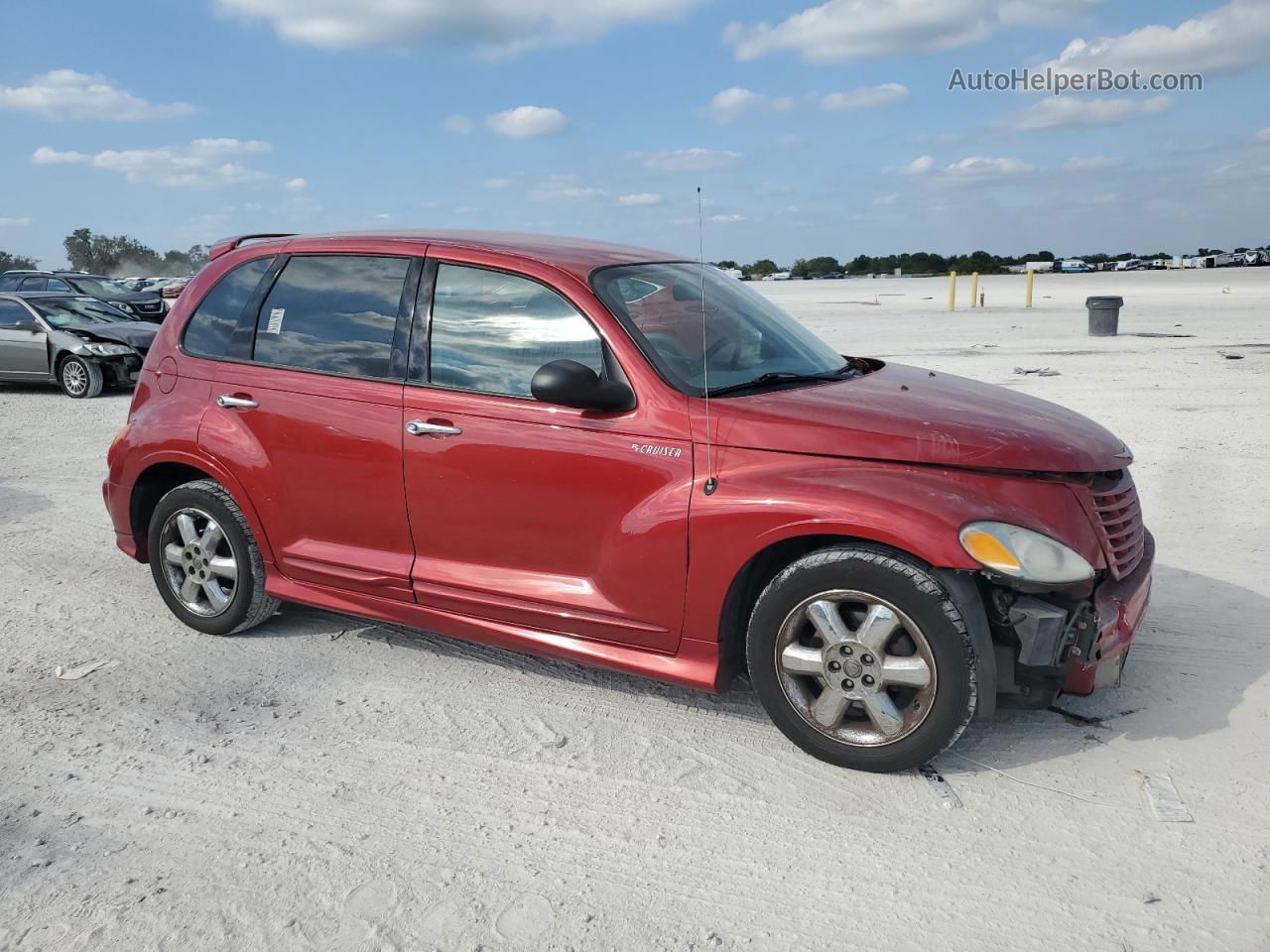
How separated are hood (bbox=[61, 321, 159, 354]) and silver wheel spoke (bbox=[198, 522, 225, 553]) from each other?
10.9m

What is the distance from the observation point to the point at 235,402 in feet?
15.2

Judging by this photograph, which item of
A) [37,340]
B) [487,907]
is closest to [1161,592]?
[487,907]

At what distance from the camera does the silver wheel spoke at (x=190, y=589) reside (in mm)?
4984

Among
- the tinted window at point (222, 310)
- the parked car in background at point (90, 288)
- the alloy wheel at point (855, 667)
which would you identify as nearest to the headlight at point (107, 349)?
the parked car in background at point (90, 288)

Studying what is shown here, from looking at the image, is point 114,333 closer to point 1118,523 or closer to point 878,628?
point 878,628

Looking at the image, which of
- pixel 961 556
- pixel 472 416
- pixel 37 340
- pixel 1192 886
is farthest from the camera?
pixel 37 340

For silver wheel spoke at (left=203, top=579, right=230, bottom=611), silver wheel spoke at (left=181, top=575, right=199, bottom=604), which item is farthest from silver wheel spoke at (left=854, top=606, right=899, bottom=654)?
silver wheel spoke at (left=181, top=575, right=199, bottom=604)

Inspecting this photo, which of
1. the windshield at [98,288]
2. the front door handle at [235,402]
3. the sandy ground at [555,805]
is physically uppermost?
the windshield at [98,288]

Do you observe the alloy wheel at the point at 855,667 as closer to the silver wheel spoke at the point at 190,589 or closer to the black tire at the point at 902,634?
the black tire at the point at 902,634

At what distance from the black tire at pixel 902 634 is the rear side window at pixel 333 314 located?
1874 mm

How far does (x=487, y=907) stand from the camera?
2.88 metres

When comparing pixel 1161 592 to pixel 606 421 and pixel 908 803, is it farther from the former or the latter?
pixel 606 421

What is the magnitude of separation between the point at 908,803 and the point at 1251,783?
1.15 metres

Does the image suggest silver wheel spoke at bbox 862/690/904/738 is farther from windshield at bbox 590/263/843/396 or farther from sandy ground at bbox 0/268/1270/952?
windshield at bbox 590/263/843/396
